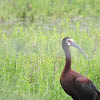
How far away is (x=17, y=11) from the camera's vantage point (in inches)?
510

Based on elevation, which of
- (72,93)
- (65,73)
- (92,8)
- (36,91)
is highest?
(65,73)

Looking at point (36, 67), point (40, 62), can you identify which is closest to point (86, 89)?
point (40, 62)

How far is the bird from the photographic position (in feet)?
15.7

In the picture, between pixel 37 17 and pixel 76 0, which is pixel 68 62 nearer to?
pixel 37 17

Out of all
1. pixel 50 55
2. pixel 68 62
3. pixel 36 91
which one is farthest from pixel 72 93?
pixel 50 55

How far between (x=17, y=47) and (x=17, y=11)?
21.5 feet

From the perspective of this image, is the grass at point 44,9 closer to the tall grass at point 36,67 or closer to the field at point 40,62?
the field at point 40,62

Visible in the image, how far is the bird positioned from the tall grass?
20.6 inches

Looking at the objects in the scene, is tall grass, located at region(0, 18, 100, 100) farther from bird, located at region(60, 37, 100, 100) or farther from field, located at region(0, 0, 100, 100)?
bird, located at region(60, 37, 100, 100)

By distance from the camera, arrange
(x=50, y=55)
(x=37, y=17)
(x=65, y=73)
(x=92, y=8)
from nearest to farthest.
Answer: (x=65, y=73) < (x=50, y=55) < (x=37, y=17) < (x=92, y=8)

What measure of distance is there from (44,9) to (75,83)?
9.05 metres

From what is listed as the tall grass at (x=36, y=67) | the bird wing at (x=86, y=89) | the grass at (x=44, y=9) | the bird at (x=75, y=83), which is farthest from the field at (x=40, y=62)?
the grass at (x=44, y=9)

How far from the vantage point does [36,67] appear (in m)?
5.76

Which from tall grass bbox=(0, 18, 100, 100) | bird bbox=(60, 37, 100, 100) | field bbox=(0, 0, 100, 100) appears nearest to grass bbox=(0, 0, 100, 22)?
field bbox=(0, 0, 100, 100)
